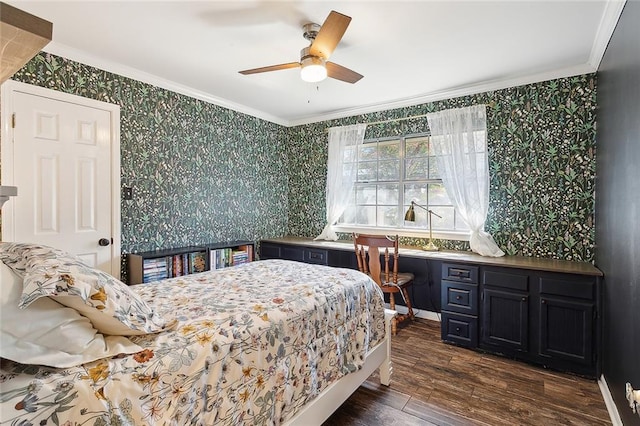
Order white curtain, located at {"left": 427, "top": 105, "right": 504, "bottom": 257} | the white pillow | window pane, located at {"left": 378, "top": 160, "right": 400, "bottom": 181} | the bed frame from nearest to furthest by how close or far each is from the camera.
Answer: the white pillow → the bed frame → white curtain, located at {"left": 427, "top": 105, "right": 504, "bottom": 257} → window pane, located at {"left": 378, "top": 160, "right": 400, "bottom": 181}

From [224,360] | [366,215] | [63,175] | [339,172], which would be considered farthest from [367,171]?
[224,360]

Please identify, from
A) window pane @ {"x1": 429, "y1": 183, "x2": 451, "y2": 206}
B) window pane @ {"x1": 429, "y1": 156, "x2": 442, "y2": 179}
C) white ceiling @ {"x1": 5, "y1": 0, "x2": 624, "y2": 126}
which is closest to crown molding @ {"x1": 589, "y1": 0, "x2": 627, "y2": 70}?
white ceiling @ {"x1": 5, "y1": 0, "x2": 624, "y2": 126}

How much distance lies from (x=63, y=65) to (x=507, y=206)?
4.31m

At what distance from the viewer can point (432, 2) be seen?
79.6 inches

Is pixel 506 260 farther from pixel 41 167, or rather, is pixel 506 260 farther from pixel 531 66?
pixel 41 167

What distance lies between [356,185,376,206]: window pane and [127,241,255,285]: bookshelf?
1588mm

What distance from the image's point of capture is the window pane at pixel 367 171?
424 cm

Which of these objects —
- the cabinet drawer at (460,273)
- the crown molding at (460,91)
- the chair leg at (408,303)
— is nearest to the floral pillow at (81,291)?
the cabinet drawer at (460,273)

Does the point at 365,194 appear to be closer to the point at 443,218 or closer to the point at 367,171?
the point at 367,171

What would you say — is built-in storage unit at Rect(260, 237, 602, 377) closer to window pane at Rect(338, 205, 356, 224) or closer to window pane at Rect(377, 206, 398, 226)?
window pane at Rect(377, 206, 398, 226)

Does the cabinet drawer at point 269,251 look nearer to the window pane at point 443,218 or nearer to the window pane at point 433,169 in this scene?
the window pane at point 443,218

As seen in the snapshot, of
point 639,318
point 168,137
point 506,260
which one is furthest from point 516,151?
point 168,137

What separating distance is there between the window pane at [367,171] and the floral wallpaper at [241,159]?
408mm

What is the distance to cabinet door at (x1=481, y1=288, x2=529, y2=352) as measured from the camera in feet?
8.74
